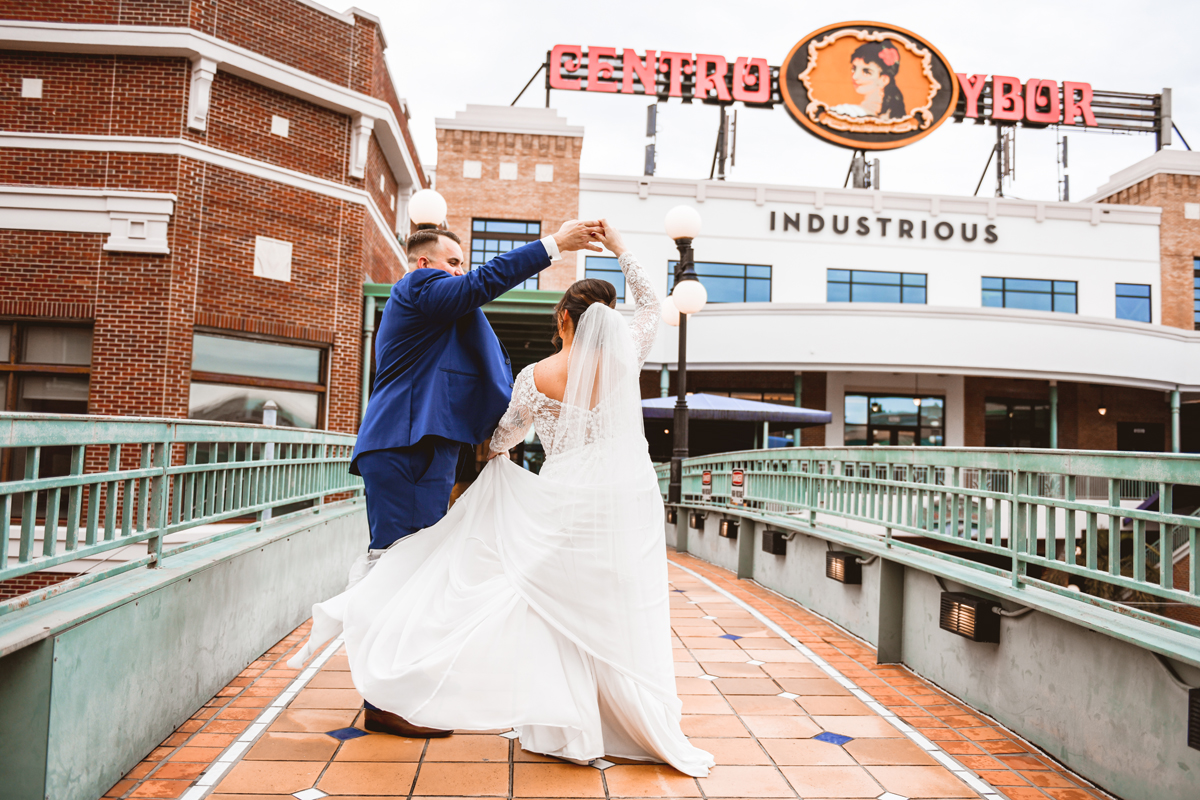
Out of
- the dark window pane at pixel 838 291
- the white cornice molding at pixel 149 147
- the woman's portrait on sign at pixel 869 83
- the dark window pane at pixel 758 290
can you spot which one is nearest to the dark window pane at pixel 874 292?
the dark window pane at pixel 838 291

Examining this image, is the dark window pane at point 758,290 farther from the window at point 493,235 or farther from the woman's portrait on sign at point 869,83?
the window at point 493,235

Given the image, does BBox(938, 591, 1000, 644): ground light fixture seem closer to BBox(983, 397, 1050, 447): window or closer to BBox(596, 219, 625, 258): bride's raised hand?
BBox(596, 219, 625, 258): bride's raised hand

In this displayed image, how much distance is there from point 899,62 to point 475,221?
15.3 m

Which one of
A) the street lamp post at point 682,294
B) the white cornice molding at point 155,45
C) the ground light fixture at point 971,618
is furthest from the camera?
the white cornice molding at point 155,45

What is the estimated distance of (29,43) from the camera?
12.2 meters

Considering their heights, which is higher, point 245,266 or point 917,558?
point 245,266

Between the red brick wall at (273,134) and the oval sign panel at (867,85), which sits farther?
the oval sign panel at (867,85)

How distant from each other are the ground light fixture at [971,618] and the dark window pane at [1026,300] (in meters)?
26.7

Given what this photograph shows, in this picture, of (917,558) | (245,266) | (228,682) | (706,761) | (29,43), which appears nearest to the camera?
(706,761)

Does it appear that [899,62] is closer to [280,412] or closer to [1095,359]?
[1095,359]

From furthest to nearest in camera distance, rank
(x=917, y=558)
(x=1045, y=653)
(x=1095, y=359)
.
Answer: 1. (x=1095, y=359)
2. (x=917, y=558)
3. (x=1045, y=653)

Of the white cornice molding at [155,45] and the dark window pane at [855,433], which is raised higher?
the white cornice molding at [155,45]

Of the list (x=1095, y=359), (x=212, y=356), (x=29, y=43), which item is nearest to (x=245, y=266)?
(x=212, y=356)

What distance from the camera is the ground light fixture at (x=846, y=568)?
19.7 ft
